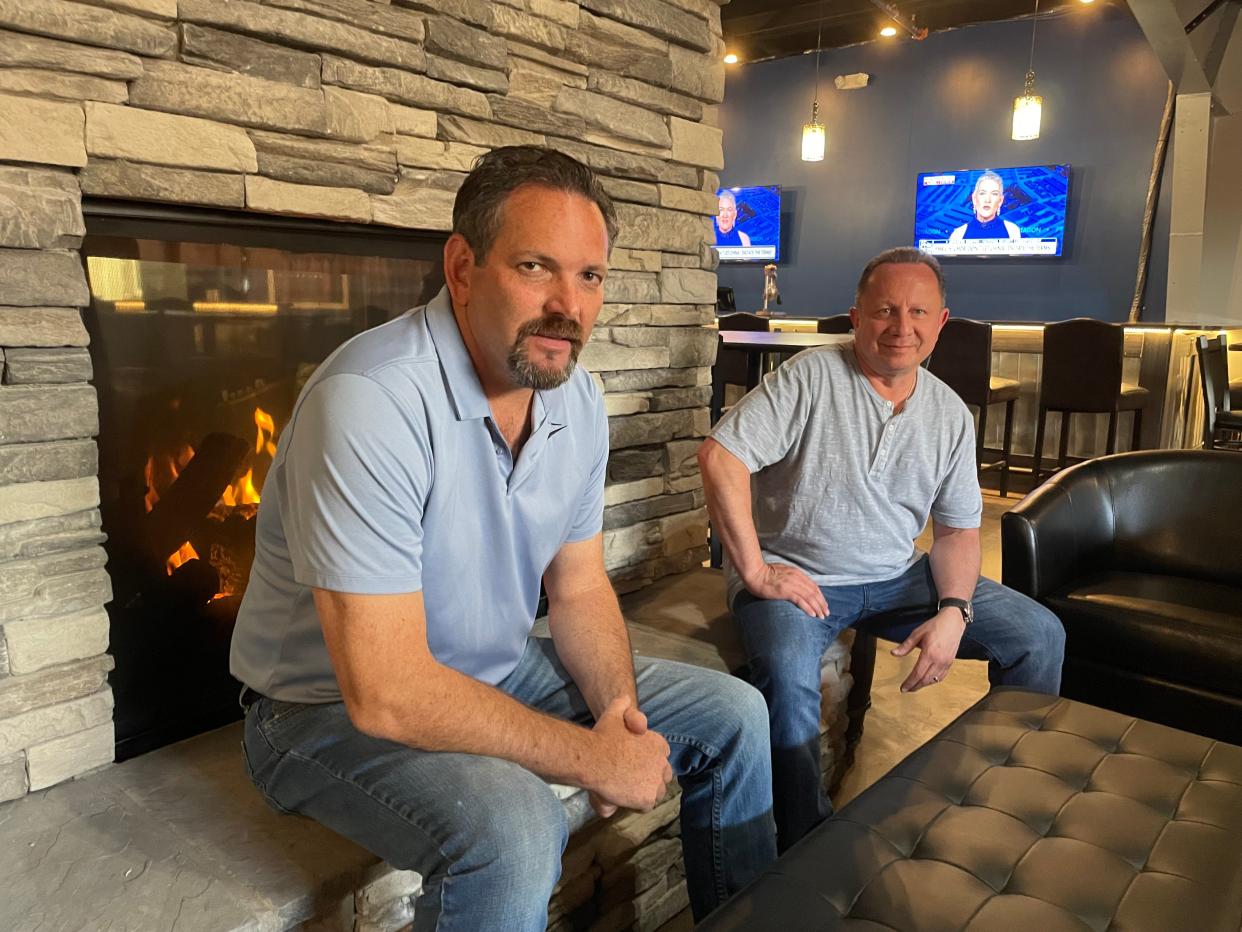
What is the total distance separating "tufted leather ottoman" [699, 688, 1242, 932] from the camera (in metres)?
1.16

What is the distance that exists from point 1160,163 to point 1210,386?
300 centimetres

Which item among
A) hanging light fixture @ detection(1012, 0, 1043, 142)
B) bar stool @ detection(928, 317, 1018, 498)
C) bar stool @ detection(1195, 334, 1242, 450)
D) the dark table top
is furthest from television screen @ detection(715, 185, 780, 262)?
the dark table top

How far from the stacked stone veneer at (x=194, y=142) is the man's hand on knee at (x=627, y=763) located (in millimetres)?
807

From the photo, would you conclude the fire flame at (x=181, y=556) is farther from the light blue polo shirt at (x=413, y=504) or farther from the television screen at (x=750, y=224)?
the television screen at (x=750, y=224)

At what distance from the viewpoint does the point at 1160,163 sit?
251 inches

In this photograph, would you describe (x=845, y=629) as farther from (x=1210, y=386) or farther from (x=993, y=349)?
(x=993, y=349)

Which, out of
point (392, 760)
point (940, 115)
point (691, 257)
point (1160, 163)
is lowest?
point (392, 760)

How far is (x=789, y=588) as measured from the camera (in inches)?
75.6

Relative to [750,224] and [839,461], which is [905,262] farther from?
[750,224]

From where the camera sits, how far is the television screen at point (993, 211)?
6.77 m

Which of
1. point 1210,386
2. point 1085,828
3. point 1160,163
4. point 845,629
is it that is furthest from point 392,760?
point 1160,163

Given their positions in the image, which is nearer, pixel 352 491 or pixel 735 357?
pixel 352 491

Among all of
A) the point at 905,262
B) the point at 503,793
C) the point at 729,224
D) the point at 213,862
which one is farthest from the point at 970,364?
the point at 213,862

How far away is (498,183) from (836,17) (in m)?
6.70
